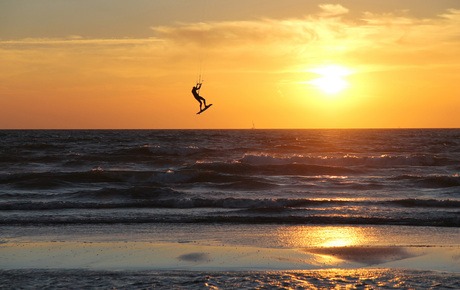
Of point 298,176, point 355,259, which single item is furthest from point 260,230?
point 298,176

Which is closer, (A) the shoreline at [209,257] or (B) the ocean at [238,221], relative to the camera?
(B) the ocean at [238,221]

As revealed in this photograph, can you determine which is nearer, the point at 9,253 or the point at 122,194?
the point at 9,253

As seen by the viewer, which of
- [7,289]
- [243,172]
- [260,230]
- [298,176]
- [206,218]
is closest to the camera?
[7,289]

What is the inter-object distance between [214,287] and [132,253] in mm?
3236

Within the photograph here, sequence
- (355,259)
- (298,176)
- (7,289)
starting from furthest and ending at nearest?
1. (298,176)
2. (355,259)
3. (7,289)

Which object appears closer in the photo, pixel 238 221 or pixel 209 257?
pixel 209 257

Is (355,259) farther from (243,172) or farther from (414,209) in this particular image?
(243,172)

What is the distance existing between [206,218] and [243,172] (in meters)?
17.9

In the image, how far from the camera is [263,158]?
38781 mm

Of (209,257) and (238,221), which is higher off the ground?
(238,221)

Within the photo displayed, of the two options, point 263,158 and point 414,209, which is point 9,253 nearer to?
point 414,209

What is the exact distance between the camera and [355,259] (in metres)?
10.4

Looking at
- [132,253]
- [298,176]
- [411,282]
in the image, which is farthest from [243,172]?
[411,282]

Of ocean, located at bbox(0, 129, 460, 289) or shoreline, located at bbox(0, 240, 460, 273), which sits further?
shoreline, located at bbox(0, 240, 460, 273)
